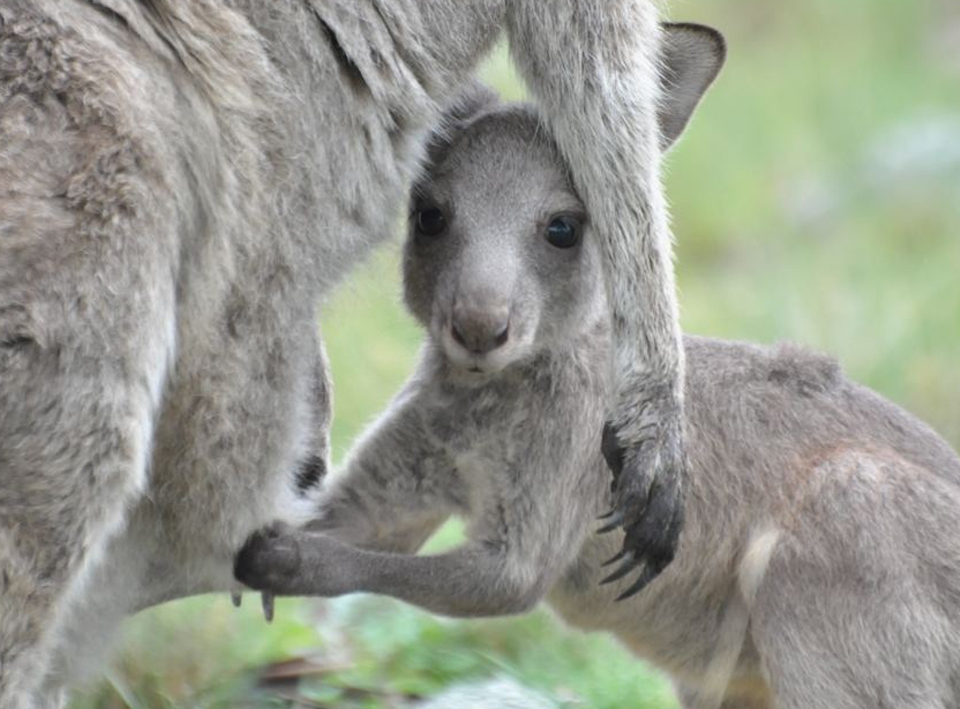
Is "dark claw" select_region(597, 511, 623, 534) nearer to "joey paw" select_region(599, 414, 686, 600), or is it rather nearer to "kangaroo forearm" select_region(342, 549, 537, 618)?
"joey paw" select_region(599, 414, 686, 600)

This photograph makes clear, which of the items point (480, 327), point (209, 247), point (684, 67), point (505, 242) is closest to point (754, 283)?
point (684, 67)

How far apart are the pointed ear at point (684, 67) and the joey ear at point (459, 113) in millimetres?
487

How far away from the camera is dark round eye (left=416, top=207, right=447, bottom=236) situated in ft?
17.7

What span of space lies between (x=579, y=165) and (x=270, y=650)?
1.80 meters

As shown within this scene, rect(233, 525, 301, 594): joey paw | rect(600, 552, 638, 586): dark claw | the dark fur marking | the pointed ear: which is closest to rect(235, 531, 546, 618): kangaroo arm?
rect(233, 525, 301, 594): joey paw

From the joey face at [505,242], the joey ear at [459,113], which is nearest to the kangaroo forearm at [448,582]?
the joey face at [505,242]

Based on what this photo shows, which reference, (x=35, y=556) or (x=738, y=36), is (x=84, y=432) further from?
(x=738, y=36)

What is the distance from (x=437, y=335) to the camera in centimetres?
521

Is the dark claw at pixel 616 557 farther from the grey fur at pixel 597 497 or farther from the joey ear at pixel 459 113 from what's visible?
the joey ear at pixel 459 113

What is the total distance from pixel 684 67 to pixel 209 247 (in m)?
1.57

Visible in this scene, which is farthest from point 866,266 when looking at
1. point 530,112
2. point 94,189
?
point 94,189

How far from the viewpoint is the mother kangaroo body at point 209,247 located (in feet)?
14.2

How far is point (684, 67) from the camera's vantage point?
18.3ft

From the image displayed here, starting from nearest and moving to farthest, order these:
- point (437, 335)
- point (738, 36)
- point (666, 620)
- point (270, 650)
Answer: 1. point (437, 335)
2. point (666, 620)
3. point (270, 650)
4. point (738, 36)
